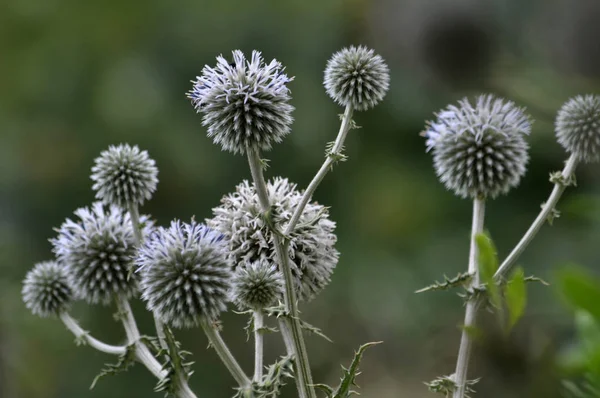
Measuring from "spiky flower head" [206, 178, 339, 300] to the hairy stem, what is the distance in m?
0.06

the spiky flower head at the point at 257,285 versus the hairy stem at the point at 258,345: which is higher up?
the spiky flower head at the point at 257,285

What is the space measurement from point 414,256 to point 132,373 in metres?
1.25

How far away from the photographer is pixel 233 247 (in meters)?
0.79

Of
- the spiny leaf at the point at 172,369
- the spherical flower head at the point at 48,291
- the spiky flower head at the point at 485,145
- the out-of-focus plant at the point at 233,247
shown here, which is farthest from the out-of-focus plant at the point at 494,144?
the spherical flower head at the point at 48,291

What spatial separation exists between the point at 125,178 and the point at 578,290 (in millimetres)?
741

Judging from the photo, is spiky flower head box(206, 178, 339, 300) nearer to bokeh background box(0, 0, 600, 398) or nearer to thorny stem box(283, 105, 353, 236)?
thorny stem box(283, 105, 353, 236)

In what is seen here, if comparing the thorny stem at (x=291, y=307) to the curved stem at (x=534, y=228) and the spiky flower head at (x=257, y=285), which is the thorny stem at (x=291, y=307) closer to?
the spiky flower head at (x=257, y=285)

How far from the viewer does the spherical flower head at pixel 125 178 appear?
0.85 metres

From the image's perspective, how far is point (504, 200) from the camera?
263 centimetres

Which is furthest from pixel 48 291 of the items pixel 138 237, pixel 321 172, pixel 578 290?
pixel 578 290

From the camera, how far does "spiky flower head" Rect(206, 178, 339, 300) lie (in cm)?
78

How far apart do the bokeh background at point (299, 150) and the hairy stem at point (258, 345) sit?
1.78 metres

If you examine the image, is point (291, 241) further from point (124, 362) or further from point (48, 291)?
point (48, 291)

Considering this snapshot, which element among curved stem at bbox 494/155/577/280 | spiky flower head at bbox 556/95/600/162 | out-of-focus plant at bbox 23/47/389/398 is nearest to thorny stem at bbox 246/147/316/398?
out-of-focus plant at bbox 23/47/389/398
